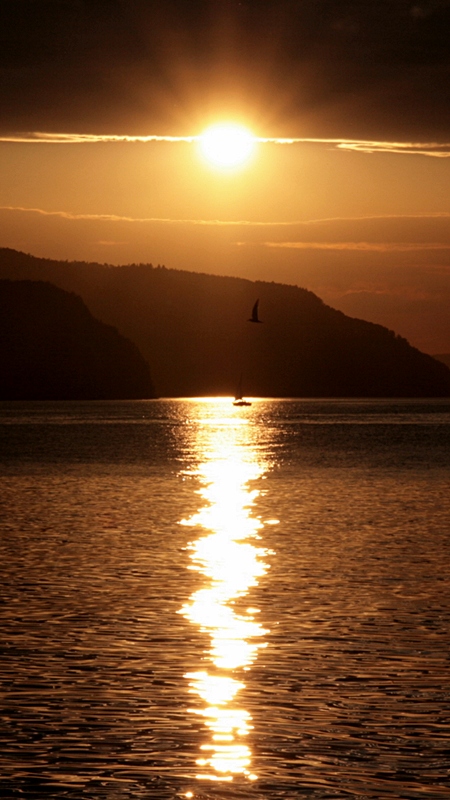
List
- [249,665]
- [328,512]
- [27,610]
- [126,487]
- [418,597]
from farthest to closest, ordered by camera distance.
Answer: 1. [126,487]
2. [328,512]
3. [418,597]
4. [27,610]
5. [249,665]

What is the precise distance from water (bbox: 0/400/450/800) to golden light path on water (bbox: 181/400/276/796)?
5 centimetres

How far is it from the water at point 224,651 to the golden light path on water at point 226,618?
5 cm

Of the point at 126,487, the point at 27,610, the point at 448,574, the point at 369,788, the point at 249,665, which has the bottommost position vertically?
the point at 369,788

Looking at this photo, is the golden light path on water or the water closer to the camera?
the water

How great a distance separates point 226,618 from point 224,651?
3672 millimetres

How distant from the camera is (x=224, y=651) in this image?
74.7 feet

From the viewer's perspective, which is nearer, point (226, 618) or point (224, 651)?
point (224, 651)

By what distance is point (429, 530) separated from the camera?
43750 mm

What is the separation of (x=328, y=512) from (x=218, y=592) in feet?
72.6

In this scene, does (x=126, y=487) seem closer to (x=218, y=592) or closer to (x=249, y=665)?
(x=218, y=592)

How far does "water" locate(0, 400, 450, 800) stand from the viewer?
15.6 meters

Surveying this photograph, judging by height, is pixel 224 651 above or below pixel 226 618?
below

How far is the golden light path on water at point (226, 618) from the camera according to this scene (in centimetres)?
1652

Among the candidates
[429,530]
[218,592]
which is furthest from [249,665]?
[429,530]
